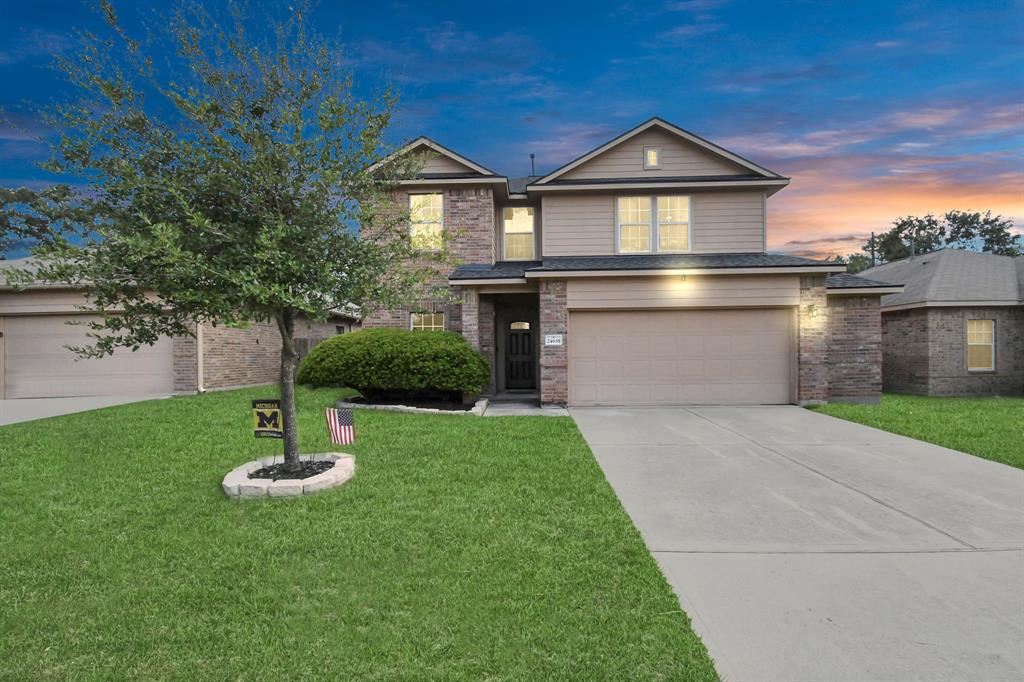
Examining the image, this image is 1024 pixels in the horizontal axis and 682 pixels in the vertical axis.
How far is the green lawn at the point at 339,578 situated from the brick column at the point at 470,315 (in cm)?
612

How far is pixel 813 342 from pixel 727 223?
421cm

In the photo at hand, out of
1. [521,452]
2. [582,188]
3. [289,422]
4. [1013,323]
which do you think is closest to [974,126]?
[1013,323]

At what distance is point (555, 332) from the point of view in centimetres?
1197

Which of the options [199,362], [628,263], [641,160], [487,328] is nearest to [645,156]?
[641,160]

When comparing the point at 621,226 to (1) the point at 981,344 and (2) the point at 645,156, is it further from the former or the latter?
(1) the point at 981,344

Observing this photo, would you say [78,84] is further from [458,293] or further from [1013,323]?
[1013,323]

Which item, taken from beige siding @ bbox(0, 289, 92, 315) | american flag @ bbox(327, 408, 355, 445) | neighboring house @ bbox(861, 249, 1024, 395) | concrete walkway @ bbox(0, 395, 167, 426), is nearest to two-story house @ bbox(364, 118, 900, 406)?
neighboring house @ bbox(861, 249, 1024, 395)

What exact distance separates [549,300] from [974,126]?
15.6 meters

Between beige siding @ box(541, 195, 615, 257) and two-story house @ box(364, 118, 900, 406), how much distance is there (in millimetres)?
29

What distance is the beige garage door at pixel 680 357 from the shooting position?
39.9ft

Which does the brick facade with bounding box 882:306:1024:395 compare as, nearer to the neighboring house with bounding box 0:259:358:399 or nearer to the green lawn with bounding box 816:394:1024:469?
the green lawn with bounding box 816:394:1024:469

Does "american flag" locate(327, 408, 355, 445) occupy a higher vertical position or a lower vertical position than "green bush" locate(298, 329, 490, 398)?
lower

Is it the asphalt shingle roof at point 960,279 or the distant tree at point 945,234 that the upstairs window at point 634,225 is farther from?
the distant tree at point 945,234

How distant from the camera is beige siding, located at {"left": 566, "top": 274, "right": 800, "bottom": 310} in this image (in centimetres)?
1181
